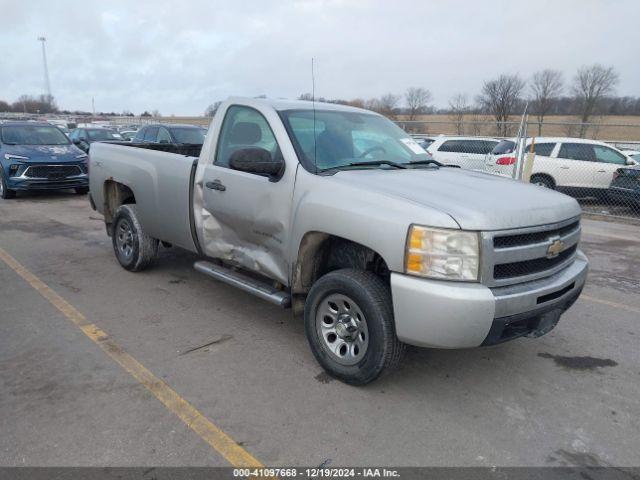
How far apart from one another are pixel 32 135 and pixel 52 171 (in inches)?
63.6

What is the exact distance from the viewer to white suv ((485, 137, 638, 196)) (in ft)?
40.5

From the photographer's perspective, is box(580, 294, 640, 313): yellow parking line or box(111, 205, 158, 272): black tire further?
box(111, 205, 158, 272): black tire

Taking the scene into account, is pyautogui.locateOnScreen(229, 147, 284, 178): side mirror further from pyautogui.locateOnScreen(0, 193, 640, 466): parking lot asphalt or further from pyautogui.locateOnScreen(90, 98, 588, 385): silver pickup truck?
pyautogui.locateOnScreen(0, 193, 640, 466): parking lot asphalt

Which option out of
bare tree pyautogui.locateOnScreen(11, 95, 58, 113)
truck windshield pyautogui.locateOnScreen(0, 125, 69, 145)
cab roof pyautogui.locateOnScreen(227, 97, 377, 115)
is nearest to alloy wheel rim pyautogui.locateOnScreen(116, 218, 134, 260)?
cab roof pyautogui.locateOnScreen(227, 97, 377, 115)

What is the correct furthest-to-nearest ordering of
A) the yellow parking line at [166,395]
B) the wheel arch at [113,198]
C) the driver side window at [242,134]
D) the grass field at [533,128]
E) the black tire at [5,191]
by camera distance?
the grass field at [533,128] < the black tire at [5,191] < the wheel arch at [113,198] < the driver side window at [242,134] < the yellow parking line at [166,395]

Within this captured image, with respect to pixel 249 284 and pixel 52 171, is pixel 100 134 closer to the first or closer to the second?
pixel 52 171

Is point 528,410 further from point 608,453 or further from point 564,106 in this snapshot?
point 564,106

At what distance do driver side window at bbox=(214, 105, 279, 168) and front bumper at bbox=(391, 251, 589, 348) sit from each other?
1696 mm

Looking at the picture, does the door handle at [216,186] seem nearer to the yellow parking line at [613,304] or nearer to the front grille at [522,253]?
the front grille at [522,253]

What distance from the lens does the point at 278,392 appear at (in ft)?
11.1

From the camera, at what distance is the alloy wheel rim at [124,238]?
587 cm

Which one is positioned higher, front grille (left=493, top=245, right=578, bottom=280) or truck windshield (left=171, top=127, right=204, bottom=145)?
truck windshield (left=171, top=127, right=204, bottom=145)

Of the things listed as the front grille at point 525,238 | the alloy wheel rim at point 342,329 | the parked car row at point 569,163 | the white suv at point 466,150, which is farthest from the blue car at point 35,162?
the front grille at point 525,238

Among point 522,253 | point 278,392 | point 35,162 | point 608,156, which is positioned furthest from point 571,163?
point 35,162
